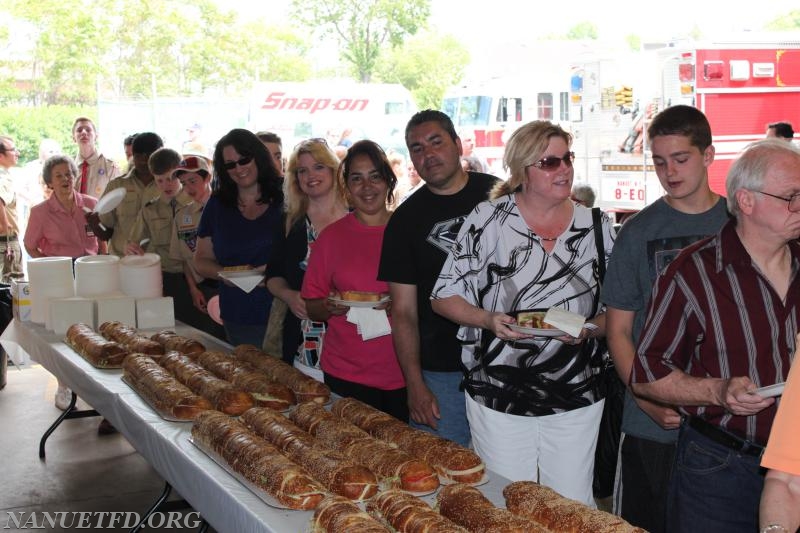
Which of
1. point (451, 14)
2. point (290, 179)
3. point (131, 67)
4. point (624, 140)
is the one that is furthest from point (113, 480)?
point (451, 14)

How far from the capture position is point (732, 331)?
2.57 metres

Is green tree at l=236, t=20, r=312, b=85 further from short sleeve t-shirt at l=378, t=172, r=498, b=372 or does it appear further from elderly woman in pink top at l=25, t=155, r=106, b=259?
short sleeve t-shirt at l=378, t=172, r=498, b=372

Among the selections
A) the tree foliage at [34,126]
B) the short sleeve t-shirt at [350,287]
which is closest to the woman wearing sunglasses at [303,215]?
the short sleeve t-shirt at [350,287]

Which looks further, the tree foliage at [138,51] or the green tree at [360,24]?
the green tree at [360,24]

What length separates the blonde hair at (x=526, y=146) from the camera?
3.36 meters

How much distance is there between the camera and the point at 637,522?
3.26 m

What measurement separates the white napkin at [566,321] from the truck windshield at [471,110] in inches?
606

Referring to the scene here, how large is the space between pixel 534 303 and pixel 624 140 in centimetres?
956

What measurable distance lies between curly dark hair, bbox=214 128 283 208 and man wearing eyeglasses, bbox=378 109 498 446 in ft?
4.90

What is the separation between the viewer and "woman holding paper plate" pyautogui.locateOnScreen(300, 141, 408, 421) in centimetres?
396

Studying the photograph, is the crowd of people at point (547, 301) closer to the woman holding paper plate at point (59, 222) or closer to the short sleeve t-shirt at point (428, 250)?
the short sleeve t-shirt at point (428, 250)

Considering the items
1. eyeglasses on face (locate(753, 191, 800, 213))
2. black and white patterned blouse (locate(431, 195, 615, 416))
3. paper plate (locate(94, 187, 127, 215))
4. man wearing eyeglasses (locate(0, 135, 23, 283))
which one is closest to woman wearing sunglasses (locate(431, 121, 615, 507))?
black and white patterned blouse (locate(431, 195, 615, 416))

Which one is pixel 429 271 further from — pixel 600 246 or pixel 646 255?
pixel 646 255
